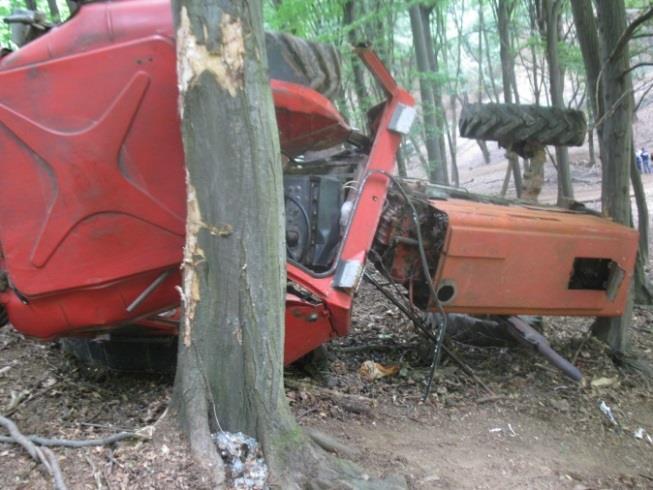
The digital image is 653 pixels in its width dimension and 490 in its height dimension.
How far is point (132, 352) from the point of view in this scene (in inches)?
155

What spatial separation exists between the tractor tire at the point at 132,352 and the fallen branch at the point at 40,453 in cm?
90

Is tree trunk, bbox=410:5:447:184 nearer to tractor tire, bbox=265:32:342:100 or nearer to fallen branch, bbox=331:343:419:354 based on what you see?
fallen branch, bbox=331:343:419:354

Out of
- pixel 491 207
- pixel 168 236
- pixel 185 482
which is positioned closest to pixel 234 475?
pixel 185 482

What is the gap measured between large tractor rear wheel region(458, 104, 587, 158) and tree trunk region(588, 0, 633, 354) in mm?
299

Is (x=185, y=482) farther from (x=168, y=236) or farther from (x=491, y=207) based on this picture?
(x=491, y=207)

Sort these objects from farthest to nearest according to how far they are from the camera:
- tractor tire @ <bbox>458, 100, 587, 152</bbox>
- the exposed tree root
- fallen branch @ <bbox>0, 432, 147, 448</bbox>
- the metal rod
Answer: tractor tire @ <bbox>458, 100, 587, 152</bbox> → the metal rod → fallen branch @ <bbox>0, 432, 147, 448</bbox> → the exposed tree root

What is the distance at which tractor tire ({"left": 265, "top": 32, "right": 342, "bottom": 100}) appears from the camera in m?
3.43

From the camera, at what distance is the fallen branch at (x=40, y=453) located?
98.5 inches

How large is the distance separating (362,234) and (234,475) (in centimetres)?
186

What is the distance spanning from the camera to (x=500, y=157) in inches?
1134

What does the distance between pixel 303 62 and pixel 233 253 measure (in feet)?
4.74

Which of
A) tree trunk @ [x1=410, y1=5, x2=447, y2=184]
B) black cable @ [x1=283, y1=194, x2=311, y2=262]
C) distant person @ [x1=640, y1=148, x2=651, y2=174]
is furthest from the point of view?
distant person @ [x1=640, y1=148, x2=651, y2=174]

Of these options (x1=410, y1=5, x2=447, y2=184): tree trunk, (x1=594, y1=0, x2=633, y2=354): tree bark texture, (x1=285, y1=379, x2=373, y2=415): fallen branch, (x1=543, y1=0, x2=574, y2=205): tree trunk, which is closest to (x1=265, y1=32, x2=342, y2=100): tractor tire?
(x1=285, y1=379, x2=373, y2=415): fallen branch

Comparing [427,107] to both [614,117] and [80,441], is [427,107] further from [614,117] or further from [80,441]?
[80,441]
